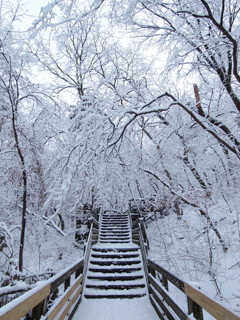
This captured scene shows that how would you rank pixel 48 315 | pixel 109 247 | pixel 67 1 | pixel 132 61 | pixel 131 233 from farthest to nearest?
pixel 132 61 < pixel 131 233 < pixel 109 247 < pixel 67 1 < pixel 48 315

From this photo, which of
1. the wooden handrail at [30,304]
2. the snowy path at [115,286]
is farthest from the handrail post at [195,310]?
the snowy path at [115,286]

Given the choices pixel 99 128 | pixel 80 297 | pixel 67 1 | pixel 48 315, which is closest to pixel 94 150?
pixel 99 128

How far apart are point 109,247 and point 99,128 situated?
590cm

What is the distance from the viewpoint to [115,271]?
24.1 feet

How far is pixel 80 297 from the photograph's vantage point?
554cm

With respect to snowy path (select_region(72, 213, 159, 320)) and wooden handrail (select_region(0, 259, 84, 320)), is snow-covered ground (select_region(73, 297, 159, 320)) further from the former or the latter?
wooden handrail (select_region(0, 259, 84, 320))

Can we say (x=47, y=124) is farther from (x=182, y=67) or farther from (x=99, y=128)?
(x=182, y=67)

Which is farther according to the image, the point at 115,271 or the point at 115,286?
the point at 115,271

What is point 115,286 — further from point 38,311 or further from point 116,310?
point 38,311

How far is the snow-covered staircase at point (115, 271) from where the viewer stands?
239 inches

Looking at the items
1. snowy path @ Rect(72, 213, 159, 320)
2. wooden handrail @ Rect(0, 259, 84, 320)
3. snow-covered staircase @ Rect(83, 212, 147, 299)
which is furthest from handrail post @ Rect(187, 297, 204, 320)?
snow-covered staircase @ Rect(83, 212, 147, 299)

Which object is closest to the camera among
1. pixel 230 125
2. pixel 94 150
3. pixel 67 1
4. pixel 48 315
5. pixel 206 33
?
pixel 48 315

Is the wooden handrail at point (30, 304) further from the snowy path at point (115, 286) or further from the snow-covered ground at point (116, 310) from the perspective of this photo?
the snowy path at point (115, 286)

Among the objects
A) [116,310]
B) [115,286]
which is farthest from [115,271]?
[116,310]
